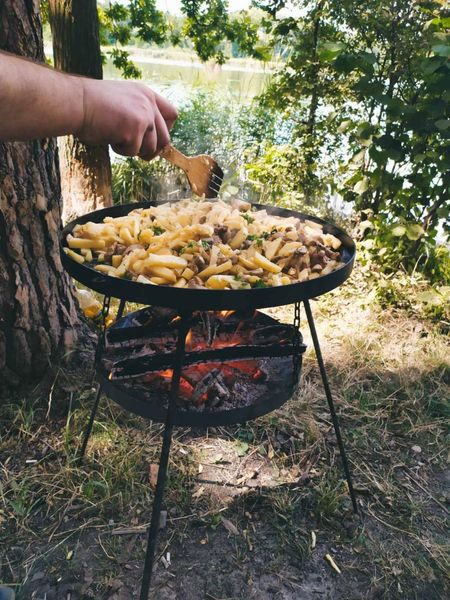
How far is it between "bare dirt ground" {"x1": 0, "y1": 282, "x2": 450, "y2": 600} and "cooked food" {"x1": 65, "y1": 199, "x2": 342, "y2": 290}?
1.24 metres

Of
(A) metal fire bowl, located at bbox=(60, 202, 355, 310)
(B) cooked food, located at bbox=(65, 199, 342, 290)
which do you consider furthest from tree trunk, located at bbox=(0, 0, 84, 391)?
(A) metal fire bowl, located at bbox=(60, 202, 355, 310)

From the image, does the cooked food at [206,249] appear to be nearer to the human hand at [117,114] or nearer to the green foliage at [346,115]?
the human hand at [117,114]

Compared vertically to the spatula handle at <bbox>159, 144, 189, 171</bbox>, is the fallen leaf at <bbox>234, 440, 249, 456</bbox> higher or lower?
lower

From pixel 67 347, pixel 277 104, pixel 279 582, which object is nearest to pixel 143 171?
pixel 277 104

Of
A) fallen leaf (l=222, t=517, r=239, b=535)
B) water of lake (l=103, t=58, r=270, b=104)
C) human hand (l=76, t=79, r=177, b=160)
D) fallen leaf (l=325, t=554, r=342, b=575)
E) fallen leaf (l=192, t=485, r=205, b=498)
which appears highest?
human hand (l=76, t=79, r=177, b=160)

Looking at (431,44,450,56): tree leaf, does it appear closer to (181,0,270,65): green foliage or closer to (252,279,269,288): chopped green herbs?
(252,279,269,288): chopped green herbs

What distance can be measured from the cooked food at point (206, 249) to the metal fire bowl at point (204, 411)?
0.44 m

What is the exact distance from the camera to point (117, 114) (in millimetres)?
1438

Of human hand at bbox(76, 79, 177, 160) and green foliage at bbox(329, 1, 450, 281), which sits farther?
green foliage at bbox(329, 1, 450, 281)

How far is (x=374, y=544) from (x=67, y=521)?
→ 1.51 m

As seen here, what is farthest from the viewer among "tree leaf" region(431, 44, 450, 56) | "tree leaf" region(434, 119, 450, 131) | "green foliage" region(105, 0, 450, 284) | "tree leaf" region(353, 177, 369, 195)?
"tree leaf" region(353, 177, 369, 195)

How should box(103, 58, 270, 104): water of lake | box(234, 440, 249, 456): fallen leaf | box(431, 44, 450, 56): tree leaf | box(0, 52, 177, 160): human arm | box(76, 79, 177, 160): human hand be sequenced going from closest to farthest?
box(0, 52, 177, 160): human arm, box(76, 79, 177, 160): human hand, box(234, 440, 249, 456): fallen leaf, box(431, 44, 450, 56): tree leaf, box(103, 58, 270, 104): water of lake

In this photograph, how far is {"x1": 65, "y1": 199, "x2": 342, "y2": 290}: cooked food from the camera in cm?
183

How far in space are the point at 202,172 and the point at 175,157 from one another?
0.71 ft
